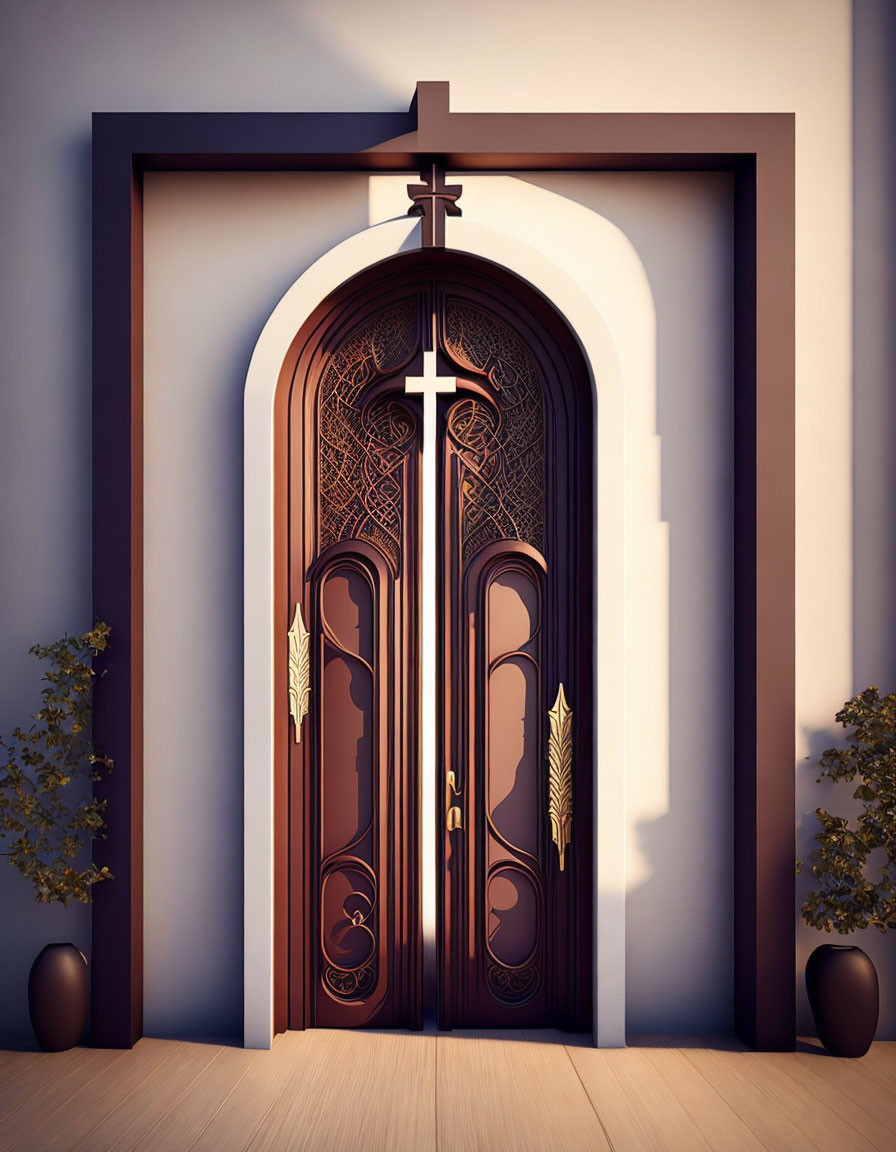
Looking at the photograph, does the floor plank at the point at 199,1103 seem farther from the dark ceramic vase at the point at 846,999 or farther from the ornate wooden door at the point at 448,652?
the dark ceramic vase at the point at 846,999

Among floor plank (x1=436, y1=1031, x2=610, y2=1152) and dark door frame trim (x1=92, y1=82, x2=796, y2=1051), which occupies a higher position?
dark door frame trim (x1=92, y1=82, x2=796, y2=1051)

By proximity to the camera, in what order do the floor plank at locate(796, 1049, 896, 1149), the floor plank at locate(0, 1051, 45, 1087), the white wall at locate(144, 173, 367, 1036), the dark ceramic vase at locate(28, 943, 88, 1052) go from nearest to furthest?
the floor plank at locate(796, 1049, 896, 1149), the floor plank at locate(0, 1051, 45, 1087), the dark ceramic vase at locate(28, 943, 88, 1052), the white wall at locate(144, 173, 367, 1036)

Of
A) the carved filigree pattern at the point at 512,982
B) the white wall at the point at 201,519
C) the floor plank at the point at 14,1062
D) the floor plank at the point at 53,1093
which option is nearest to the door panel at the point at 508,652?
the carved filigree pattern at the point at 512,982

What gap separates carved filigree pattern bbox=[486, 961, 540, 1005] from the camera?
3213 millimetres

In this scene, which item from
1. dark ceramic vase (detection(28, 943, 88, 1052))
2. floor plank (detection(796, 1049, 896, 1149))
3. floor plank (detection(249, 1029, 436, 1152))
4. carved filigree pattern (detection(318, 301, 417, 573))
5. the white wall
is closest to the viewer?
floor plank (detection(249, 1029, 436, 1152))

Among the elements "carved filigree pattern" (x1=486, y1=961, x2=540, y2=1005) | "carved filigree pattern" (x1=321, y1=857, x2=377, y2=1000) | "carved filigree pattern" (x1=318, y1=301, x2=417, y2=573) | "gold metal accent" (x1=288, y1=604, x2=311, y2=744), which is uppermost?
"carved filigree pattern" (x1=318, y1=301, x2=417, y2=573)

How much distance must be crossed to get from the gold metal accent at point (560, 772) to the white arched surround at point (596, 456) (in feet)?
0.47

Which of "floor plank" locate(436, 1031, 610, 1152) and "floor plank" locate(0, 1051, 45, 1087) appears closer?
"floor plank" locate(436, 1031, 610, 1152)

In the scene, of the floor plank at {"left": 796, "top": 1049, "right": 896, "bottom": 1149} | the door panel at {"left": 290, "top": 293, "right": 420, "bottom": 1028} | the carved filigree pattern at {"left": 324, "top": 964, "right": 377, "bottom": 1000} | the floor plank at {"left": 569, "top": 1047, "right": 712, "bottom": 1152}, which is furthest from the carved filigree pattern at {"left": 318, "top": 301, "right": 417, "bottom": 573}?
the floor plank at {"left": 796, "top": 1049, "right": 896, "bottom": 1149}

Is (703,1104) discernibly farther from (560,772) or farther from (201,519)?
(201,519)

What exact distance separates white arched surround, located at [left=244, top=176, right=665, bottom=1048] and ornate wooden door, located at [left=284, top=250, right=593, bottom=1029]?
110 millimetres

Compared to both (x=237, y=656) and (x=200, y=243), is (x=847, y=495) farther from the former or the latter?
(x=200, y=243)

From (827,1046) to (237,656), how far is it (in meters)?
2.44

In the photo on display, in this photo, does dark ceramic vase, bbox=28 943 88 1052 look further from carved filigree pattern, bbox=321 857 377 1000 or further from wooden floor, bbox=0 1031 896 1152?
carved filigree pattern, bbox=321 857 377 1000
